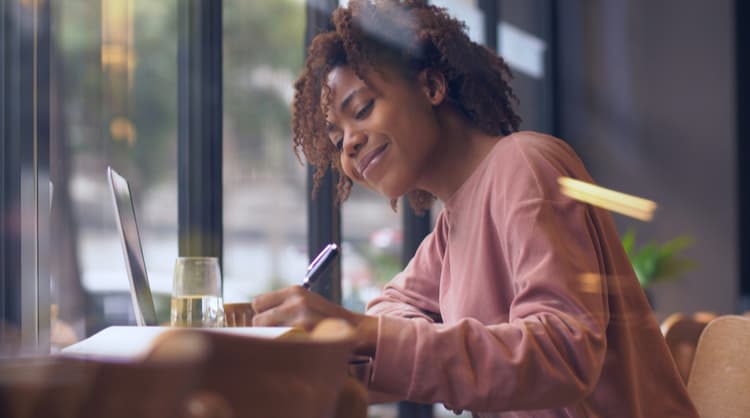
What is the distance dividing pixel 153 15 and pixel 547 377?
1.56 m

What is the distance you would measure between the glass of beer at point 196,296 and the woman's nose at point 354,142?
300mm

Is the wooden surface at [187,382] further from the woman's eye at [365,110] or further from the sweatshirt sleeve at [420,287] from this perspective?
the sweatshirt sleeve at [420,287]

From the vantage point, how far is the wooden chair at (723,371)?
4.42 feet

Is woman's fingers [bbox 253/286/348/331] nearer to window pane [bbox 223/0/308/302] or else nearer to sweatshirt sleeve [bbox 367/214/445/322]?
sweatshirt sleeve [bbox 367/214/445/322]

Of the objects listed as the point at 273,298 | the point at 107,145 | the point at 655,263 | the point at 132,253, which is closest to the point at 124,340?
the point at 273,298

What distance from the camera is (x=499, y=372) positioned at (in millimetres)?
1015

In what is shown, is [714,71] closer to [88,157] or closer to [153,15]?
[153,15]

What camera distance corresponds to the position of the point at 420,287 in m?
1.65

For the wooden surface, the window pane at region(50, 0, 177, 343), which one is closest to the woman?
the wooden surface

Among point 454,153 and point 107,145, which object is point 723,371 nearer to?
point 454,153

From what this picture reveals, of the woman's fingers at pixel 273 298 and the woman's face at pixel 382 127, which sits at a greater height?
the woman's face at pixel 382 127

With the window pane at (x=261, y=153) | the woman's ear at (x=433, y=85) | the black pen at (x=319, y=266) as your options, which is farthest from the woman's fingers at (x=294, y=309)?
the window pane at (x=261, y=153)

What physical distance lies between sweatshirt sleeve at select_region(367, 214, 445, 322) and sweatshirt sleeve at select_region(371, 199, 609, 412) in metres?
0.41

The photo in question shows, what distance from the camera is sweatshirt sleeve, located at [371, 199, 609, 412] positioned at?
3.20 feet
